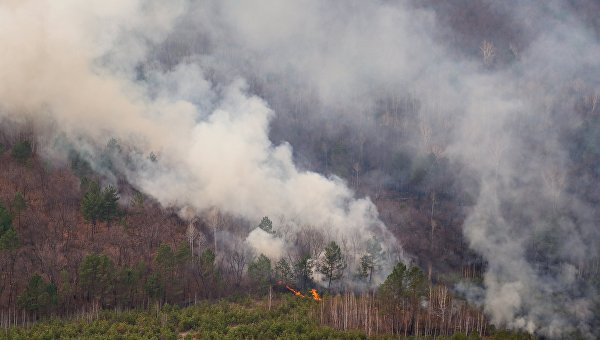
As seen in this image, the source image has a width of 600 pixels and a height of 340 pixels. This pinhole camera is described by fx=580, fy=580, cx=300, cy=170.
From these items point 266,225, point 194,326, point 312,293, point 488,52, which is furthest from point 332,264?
point 488,52

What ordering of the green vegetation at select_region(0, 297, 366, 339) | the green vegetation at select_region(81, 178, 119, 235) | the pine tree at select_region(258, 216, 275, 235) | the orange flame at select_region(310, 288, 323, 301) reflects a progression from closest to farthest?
the green vegetation at select_region(0, 297, 366, 339), the orange flame at select_region(310, 288, 323, 301), the green vegetation at select_region(81, 178, 119, 235), the pine tree at select_region(258, 216, 275, 235)

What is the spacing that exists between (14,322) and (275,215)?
4623cm

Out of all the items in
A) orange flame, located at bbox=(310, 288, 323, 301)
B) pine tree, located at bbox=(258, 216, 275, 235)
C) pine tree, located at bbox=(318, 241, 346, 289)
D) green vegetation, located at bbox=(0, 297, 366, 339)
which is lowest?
green vegetation, located at bbox=(0, 297, 366, 339)

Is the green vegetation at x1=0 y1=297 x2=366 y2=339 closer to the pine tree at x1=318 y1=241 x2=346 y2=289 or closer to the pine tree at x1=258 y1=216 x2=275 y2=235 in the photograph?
the pine tree at x1=318 y1=241 x2=346 y2=289

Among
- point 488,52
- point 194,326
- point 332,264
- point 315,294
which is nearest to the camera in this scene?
point 194,326

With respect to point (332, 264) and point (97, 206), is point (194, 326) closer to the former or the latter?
point (332, 264)

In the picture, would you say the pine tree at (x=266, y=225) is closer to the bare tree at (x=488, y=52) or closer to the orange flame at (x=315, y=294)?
the orange flame at (x=315, y=294)

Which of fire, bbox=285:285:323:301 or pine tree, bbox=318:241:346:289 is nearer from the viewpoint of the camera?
fire, bbox=285:285:323:301

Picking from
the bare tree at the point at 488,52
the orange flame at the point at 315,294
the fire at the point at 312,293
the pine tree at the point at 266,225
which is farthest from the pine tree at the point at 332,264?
the bare tree at the point at 488,52

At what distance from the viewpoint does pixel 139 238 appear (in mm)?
96250

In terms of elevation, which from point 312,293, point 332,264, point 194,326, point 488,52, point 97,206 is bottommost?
point 194,326

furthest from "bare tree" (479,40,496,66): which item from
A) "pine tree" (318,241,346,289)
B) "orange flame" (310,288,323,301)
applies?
"orange flame" (310,288,323,301)

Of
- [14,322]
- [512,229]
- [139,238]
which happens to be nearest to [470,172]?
[512,229]

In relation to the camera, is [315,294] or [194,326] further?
[315,294]
